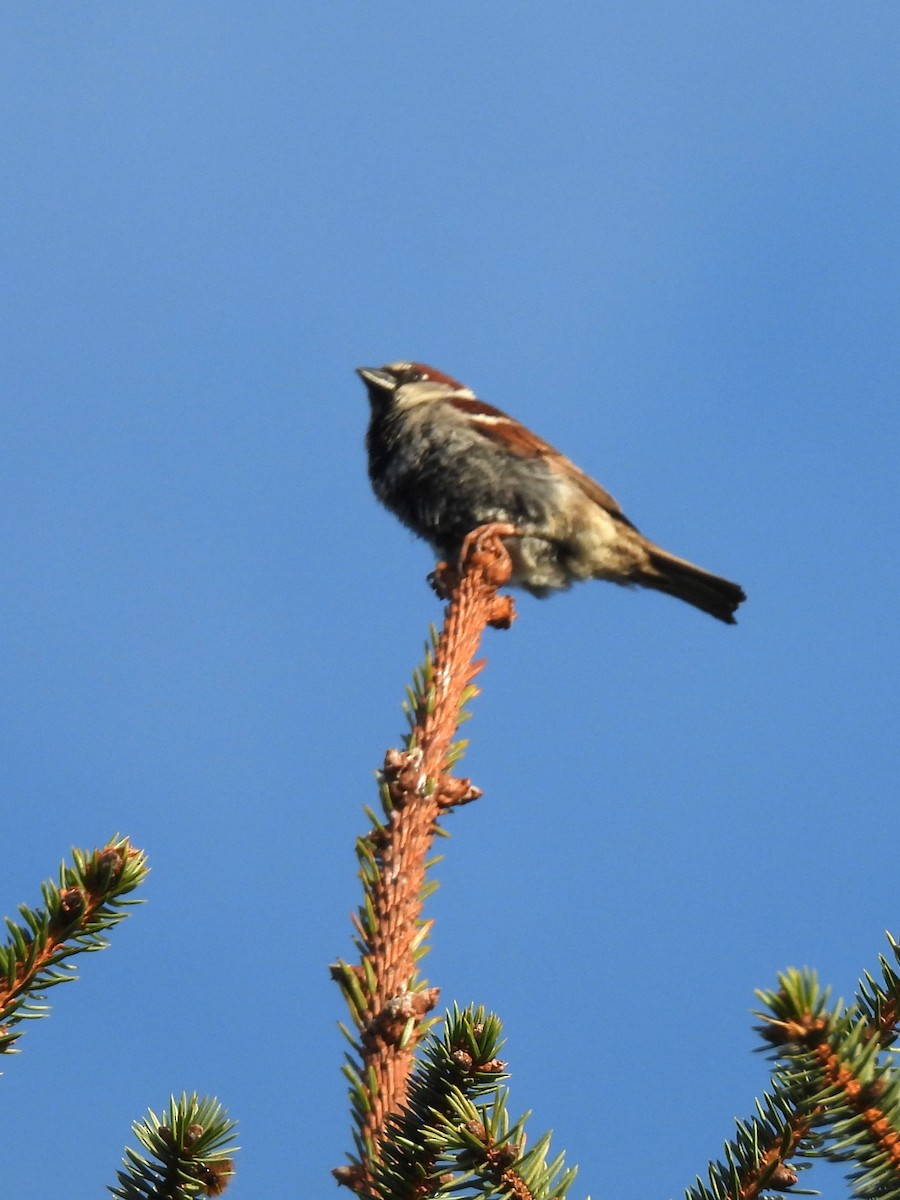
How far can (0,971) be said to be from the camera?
5.10 ft

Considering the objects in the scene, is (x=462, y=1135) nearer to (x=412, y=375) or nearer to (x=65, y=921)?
(x=65, y=921)

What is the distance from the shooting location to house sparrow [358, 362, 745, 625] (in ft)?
16.1

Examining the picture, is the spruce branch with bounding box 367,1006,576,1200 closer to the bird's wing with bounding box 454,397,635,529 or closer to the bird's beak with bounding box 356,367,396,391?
the bird's wing with bounding box 454,397,635,529

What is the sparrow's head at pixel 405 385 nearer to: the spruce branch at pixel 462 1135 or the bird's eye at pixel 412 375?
the bird's eye at pixel 412 375

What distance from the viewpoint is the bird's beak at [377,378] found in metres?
6.05

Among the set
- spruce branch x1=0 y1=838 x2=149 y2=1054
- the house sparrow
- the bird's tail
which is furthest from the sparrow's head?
spruce branch x1=0 y1=838 x2=149 y2=1054

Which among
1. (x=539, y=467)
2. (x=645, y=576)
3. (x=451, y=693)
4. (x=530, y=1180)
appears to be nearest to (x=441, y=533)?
(x=539, y=467)

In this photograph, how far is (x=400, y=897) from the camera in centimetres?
162

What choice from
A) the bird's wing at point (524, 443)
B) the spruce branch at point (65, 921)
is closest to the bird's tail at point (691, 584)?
the bird's wing at point (524, 443)

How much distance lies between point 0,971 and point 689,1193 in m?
0.88

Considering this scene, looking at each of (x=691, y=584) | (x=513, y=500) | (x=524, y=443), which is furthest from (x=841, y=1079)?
(x=691, y=584)

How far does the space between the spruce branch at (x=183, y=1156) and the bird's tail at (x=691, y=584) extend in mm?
4260

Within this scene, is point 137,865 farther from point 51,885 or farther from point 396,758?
point 396,758

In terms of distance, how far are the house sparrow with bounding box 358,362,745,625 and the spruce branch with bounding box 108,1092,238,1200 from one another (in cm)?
338
